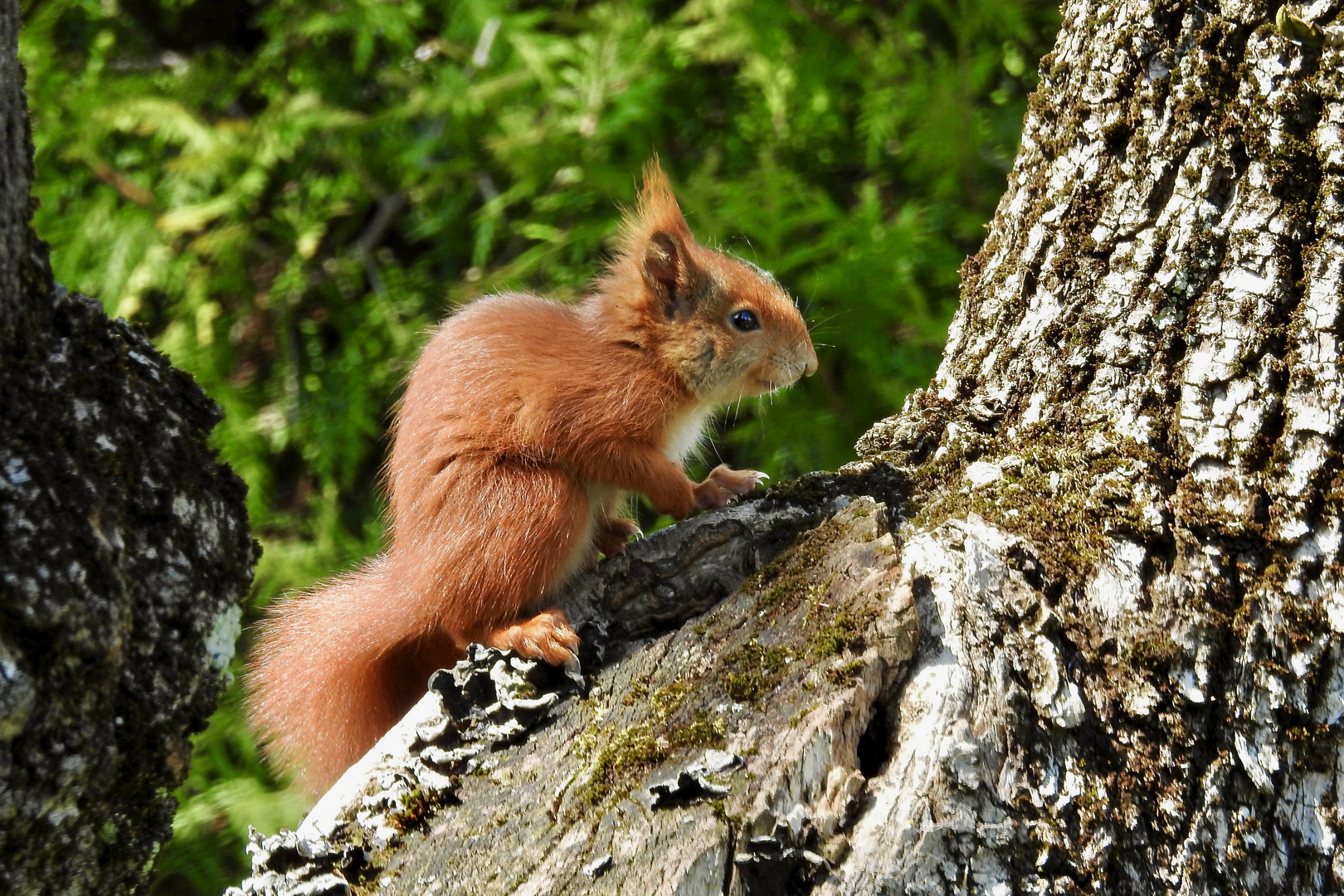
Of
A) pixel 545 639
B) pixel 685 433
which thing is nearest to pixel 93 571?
pixel 545 639

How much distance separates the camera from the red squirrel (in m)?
1.79

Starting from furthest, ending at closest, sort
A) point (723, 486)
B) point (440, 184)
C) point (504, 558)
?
point (440, 184), point (723, 486), point (504, 558)

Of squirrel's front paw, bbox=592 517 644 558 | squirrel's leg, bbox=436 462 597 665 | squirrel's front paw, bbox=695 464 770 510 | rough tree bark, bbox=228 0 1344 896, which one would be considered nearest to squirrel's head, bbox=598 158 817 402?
squirrel's front paw, bbox=695 464 770 510

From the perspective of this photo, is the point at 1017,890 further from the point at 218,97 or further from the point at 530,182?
the point at 218,97

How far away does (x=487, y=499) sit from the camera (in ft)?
6.00

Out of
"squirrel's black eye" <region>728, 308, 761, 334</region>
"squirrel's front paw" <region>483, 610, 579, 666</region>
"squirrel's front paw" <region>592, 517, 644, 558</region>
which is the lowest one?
"squirrel's front paw" <region>592, 517, 644, 558</region>

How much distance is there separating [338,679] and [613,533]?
Result: 0.55 metres

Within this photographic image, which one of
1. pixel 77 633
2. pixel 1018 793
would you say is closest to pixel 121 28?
pixel 77 633

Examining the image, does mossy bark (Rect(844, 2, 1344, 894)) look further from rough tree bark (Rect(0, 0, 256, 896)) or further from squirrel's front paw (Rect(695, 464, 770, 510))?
rough tree bark (Rect(0, 0, 256, 896))

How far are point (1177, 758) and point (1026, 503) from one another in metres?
0.36

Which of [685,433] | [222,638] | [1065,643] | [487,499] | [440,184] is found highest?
[440,184]

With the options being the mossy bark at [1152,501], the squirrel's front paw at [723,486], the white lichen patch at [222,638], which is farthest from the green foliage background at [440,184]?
the white lichen patch at [222,638]

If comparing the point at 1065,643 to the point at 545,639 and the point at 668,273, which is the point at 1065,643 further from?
the point at 668,273

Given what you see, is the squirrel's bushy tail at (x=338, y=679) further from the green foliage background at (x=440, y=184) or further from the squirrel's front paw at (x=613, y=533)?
the green foliage background at (x=440, y=184)
